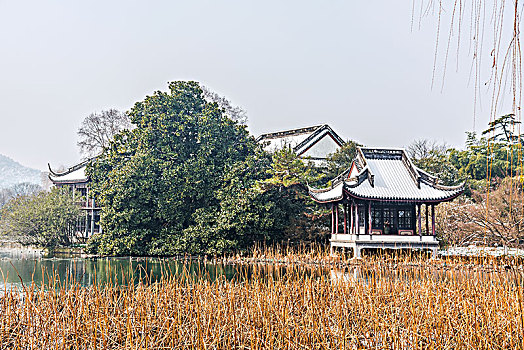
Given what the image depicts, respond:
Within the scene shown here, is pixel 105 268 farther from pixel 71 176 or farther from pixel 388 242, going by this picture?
pixel 71 176

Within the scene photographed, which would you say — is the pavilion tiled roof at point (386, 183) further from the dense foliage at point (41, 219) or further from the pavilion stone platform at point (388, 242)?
the dense foliage at point (41, 219)

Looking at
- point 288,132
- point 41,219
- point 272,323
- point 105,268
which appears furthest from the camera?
point 288,132

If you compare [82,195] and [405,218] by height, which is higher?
[82,195]

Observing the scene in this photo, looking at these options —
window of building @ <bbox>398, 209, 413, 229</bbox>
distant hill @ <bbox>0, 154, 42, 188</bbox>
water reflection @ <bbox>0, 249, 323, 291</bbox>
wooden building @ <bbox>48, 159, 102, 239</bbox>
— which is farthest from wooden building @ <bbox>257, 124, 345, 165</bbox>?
distant hill @ <bbox>0, 154, 42, 188</bbox>

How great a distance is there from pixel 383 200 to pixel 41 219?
11.8 metres

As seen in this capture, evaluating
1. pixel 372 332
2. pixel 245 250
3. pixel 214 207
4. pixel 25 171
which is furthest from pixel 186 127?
pixel 25 171

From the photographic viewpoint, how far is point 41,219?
62.2ft

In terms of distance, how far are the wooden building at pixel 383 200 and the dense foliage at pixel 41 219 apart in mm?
9117

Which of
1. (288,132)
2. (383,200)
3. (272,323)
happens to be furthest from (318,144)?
(272,323)

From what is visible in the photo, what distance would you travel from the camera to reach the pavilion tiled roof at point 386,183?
572 inches

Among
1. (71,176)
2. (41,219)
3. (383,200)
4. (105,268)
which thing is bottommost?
(105,268)

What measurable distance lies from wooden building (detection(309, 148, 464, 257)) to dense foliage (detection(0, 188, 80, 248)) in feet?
29.9

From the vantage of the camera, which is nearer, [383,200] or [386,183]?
[383,200]

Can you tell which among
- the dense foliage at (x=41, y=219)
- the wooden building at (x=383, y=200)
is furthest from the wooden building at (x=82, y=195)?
the wooden building at (x=383, y=200)
